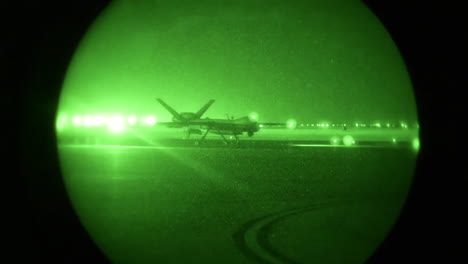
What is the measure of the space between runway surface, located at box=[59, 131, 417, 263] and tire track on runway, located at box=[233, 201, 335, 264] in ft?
0.04

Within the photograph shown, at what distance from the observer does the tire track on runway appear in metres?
5.29

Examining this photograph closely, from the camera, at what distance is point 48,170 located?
8.45 m

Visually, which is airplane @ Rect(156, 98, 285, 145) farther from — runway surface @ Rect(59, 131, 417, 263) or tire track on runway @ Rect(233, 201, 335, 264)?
tire track on runway @ Rect(233, 201, 335, 264)

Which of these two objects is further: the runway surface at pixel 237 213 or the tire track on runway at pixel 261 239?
the runway surface at pixel 237 213

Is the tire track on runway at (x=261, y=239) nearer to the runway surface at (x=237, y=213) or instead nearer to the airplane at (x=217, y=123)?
the runway surface at (x=237, y=213)

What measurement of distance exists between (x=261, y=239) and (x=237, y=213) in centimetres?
165

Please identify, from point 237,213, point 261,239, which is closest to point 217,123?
point 237,213

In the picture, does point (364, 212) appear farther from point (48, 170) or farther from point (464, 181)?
point (48, 170)

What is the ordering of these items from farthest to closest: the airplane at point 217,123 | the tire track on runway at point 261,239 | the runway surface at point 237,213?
the airplane at point 217,123, the runway surface at point 237,213, the tire track on runway at point 261,239

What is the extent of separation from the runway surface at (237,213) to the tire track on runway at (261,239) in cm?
1

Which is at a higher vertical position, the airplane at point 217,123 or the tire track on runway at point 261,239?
Result: the airplane at point 217,123

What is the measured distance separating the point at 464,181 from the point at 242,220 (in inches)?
150

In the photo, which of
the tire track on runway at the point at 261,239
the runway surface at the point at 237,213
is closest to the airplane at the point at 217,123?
the runway surface at the point at 237,213

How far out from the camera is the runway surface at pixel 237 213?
567 cm
